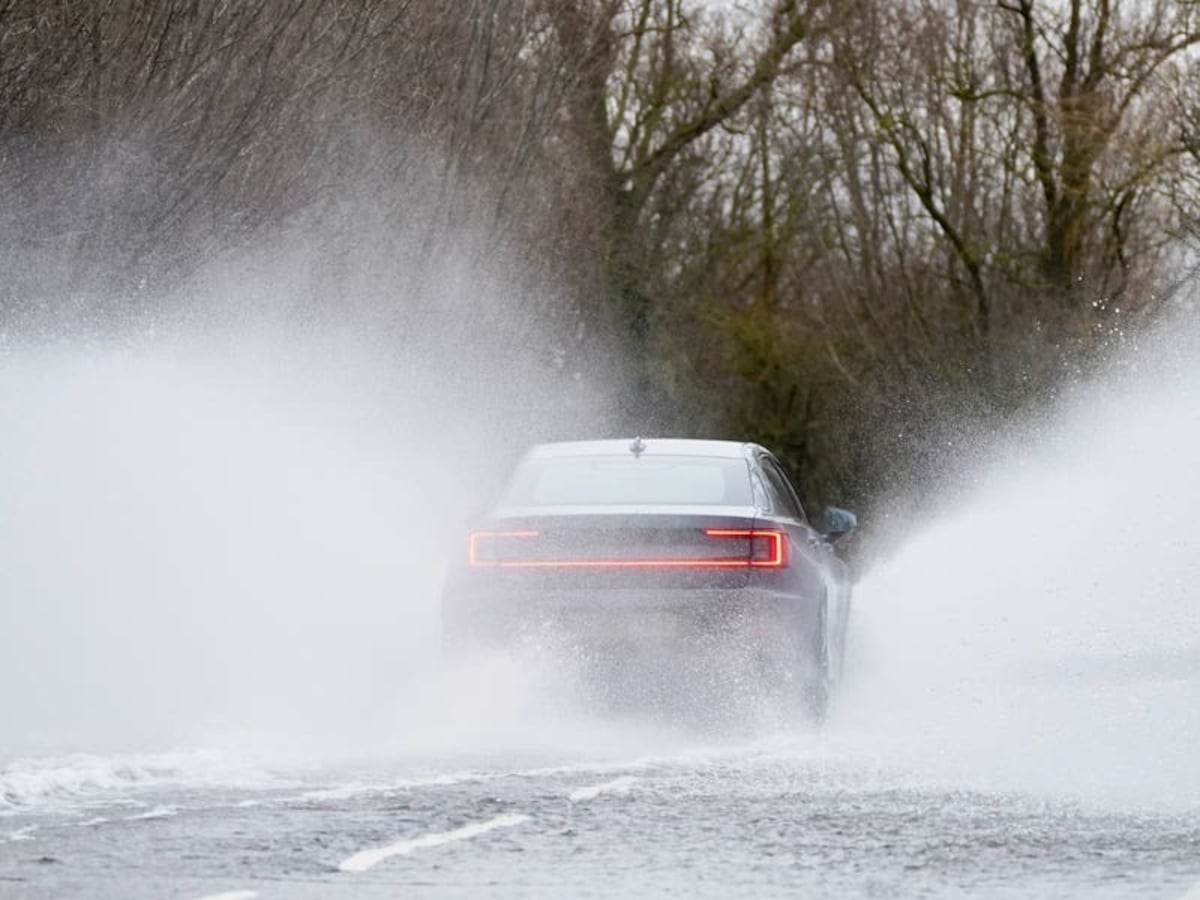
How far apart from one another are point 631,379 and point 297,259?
1563cm

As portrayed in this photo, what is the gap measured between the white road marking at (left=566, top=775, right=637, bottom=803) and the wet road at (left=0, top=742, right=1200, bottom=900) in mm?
11

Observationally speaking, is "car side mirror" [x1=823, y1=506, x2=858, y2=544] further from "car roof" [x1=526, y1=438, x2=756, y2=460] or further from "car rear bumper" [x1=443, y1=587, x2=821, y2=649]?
"car rear bumper" [x1=443, y1=587, x2=821, y2=649]

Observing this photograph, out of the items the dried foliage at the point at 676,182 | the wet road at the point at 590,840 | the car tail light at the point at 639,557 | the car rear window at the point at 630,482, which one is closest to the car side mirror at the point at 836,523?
the car rear window at the point at 630,482

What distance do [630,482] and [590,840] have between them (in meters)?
4.84

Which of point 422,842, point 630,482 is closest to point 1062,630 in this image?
point 630,482

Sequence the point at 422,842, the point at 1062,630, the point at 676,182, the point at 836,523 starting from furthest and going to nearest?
the point at 676,182
the point at 1062,630
the point at 836,523
the point at 422,842

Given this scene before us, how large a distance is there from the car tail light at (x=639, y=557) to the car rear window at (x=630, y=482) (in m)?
0.38

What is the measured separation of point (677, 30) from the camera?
4150 cm

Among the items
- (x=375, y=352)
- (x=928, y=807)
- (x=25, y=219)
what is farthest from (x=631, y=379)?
(x=928, y=807)

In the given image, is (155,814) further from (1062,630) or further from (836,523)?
(1062,630)

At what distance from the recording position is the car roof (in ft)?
43.9

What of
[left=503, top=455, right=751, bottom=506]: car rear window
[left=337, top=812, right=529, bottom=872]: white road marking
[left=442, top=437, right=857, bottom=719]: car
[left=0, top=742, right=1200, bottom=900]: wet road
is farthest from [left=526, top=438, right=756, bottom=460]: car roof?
[left=337, top=812, right=529, bottom=872]: white road marking

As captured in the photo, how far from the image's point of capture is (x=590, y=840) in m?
8.31

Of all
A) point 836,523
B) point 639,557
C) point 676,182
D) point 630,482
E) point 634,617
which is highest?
point 676,182
